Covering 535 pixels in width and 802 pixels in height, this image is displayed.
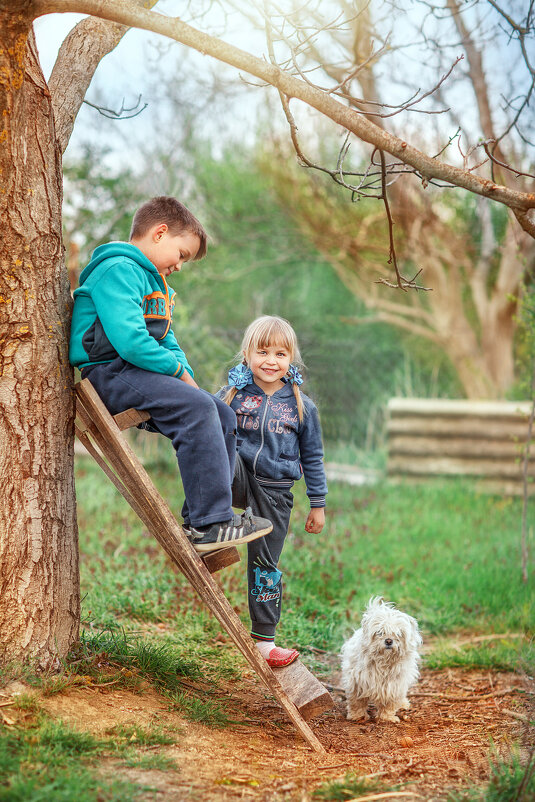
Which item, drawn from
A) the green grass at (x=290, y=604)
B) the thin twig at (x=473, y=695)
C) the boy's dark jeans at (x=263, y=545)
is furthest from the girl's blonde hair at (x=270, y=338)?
the thin twig at (x=473, y=695)

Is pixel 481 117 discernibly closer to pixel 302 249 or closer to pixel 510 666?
pixel 302 249

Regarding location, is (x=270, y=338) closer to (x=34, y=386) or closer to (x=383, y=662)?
(x=34, y=386)

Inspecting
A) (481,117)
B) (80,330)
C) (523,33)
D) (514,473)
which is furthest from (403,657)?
(481,117)

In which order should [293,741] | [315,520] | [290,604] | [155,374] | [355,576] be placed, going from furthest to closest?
[355,576]
[290,604]
[315,520]
[293,741]
[155,374]

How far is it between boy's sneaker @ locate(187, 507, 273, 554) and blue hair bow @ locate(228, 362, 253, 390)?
81 cm

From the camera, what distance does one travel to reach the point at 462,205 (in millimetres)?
13117

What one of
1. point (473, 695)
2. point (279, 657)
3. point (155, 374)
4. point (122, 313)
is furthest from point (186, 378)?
point (473, 695)

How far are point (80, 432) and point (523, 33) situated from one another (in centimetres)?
307

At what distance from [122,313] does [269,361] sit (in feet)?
3.13

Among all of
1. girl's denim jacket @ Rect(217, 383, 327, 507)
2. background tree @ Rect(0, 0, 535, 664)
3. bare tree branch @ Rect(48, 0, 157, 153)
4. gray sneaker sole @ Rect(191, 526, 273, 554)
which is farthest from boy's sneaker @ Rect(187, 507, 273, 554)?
bare tree branch @ Rect(48, 0, 157, 153)

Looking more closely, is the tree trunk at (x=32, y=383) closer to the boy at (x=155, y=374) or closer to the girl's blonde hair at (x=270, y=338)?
the boy at (x=155, y=374)

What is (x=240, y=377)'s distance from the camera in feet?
12.3

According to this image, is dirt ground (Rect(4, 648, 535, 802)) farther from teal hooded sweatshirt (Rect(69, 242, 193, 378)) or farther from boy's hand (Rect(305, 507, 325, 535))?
teal hooded sweatshirt (Rect(69, 242, 193, 378))

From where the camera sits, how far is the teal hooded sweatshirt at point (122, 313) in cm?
297
